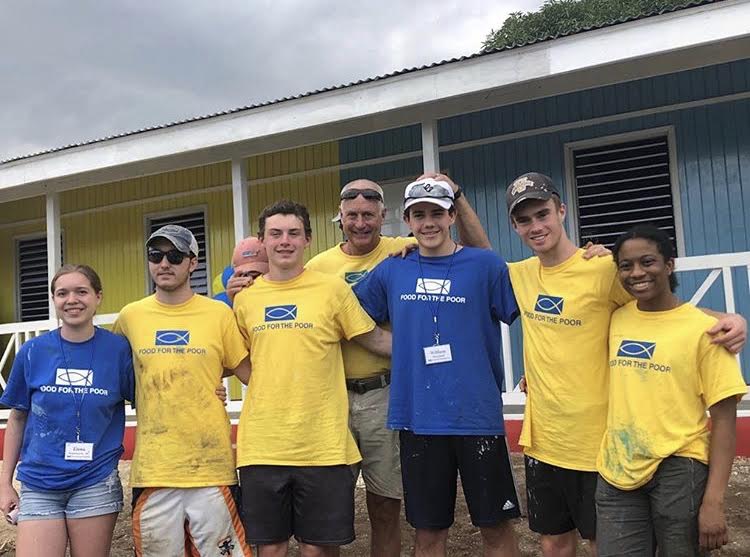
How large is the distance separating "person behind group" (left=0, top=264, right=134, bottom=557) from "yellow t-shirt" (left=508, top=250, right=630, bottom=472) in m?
1.83

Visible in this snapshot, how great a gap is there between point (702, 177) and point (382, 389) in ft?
16.9

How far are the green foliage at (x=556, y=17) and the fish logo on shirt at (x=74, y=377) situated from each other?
26457 mm

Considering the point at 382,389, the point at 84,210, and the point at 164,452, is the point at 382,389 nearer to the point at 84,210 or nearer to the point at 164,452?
the point at 164,452

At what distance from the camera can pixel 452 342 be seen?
10.0 feet

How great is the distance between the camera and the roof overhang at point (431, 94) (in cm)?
558

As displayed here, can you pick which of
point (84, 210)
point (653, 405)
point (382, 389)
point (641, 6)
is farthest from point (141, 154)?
point (641, 6)

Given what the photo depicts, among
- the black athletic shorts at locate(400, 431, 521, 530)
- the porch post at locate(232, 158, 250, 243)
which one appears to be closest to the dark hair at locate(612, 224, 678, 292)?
the black athletic shorts at locate(400, 431, 521, 530)

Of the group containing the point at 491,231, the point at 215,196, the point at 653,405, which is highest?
the point at 215,196

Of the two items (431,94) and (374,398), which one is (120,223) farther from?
(374,398)

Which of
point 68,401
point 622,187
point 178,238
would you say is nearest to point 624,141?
point 622,187

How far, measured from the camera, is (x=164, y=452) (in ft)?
10.2

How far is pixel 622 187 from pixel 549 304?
200 inches

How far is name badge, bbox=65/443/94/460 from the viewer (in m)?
3.06

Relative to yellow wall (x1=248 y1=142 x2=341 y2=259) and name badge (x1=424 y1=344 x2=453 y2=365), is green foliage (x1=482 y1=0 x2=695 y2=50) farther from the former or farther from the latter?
name badge (x1=424 y1=344 x2=453 y2=365)
